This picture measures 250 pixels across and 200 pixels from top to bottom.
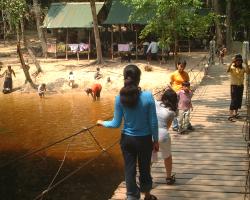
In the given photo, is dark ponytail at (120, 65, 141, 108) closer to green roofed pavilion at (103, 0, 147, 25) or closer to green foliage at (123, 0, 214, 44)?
green foliage at (123, 0, 214, 44)

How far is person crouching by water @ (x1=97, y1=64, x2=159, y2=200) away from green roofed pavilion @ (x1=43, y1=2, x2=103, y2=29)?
23105 mm

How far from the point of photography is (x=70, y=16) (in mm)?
28844

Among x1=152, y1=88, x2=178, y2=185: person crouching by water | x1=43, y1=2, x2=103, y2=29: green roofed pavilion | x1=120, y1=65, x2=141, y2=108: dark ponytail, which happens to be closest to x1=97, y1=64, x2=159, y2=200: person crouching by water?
x1=120, y1=65, x2=141, y2=108: dark ponytail

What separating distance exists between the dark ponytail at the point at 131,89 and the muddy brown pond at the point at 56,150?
5.18ft

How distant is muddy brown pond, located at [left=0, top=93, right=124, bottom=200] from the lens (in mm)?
10641

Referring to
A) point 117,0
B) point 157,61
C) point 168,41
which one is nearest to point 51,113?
point 168,41

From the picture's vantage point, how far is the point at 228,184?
253 inches

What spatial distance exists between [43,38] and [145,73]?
386 inches

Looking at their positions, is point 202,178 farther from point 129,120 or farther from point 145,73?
point 145,73

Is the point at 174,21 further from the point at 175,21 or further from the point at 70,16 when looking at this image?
the point at 70,16

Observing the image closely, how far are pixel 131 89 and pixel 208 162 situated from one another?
3199 millimetres

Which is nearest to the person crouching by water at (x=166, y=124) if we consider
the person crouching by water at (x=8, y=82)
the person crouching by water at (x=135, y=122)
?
the person crouching by water at (x=135, y=122)

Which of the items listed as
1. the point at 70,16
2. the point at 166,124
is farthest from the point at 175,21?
the point at 70,16

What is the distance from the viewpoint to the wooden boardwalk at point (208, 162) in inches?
243
